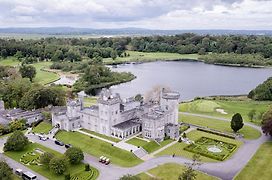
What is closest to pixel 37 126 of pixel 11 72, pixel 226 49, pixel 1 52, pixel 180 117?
pixel 180 117

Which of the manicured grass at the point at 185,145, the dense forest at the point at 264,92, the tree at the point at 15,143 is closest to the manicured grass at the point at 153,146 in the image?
the manicured grass at the point at 185,145

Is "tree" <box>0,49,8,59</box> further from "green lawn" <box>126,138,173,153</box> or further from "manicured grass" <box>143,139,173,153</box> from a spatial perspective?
"manicured grass" <box>143,139,173,153</box>

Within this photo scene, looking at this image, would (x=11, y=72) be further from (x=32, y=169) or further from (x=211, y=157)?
(x=211, y=157)

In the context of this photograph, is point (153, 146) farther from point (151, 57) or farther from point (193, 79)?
point (151, 57)

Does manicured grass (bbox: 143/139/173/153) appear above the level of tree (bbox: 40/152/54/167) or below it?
below

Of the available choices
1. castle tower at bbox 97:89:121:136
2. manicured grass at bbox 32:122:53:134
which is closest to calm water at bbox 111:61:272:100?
manicured grass at bbox 32:122:53:134

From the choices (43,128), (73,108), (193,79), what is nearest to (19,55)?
(193,79)
